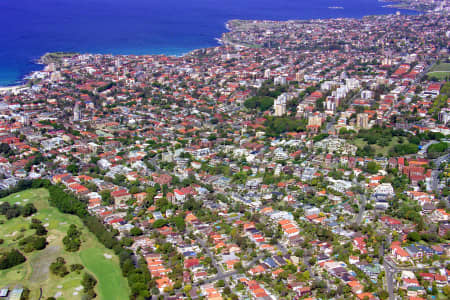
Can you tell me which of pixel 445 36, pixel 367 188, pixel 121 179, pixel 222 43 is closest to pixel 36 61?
pixel 222 43

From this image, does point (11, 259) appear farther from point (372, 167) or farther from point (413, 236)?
point (372, 167)

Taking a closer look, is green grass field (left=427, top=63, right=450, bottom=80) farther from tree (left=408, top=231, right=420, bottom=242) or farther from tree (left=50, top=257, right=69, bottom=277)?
tree (left=50, top=257, right=69, bottom=277)

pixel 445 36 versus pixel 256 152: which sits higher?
pixel 445 36

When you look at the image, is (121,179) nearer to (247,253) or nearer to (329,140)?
(247,253)

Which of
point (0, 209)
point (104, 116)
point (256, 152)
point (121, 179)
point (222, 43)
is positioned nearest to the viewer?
point (0, 209)

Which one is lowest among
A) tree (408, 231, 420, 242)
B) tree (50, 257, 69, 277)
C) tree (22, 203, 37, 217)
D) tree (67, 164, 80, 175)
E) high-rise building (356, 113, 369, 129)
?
tree (50, 257, 69, 277)

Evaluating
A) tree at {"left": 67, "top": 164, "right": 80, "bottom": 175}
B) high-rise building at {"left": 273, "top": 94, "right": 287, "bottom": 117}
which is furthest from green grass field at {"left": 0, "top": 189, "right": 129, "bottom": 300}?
high-rise building at {"left": 273, "top": 94, "right": 287, "bottom": 117}

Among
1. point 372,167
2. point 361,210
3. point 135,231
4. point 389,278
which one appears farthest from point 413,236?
point 135,231
